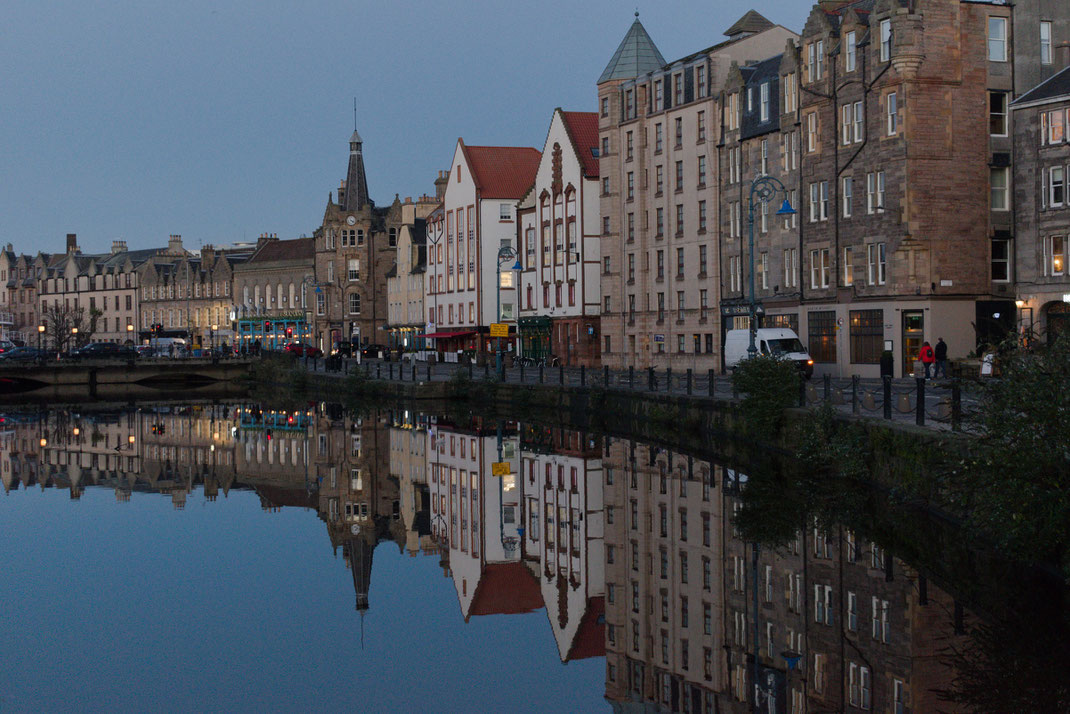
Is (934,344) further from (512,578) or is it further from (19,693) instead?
→ (19,693)

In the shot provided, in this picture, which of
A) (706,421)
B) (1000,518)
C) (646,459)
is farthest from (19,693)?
(706,421)

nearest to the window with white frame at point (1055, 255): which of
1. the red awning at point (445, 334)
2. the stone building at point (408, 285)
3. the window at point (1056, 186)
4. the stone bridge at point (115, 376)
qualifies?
the window at point (1056, 186)

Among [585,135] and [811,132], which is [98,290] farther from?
[811,132]

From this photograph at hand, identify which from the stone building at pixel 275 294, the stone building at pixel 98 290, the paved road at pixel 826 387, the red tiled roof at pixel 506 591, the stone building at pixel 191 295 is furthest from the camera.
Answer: the stone building at pixel 98 290

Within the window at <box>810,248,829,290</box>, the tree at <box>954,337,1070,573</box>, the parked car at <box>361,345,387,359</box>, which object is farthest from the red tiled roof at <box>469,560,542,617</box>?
the parked car at <box>361,345,387,359</box>

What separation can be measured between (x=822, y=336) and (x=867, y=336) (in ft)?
11.3

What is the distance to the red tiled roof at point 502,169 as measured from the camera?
95375 mm

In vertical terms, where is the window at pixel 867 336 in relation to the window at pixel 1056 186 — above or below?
below

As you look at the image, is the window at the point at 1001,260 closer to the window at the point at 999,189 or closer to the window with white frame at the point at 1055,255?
the window at the point at 999,189

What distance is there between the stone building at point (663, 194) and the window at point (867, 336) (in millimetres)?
12755

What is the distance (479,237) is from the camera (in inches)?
3762

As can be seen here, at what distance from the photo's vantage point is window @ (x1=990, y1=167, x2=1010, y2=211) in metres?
53.6

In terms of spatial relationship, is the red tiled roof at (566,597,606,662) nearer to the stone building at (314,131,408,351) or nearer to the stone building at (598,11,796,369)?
the stone building at (598,11,796,369)

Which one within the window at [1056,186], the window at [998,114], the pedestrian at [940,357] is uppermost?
the window at [998,114]
